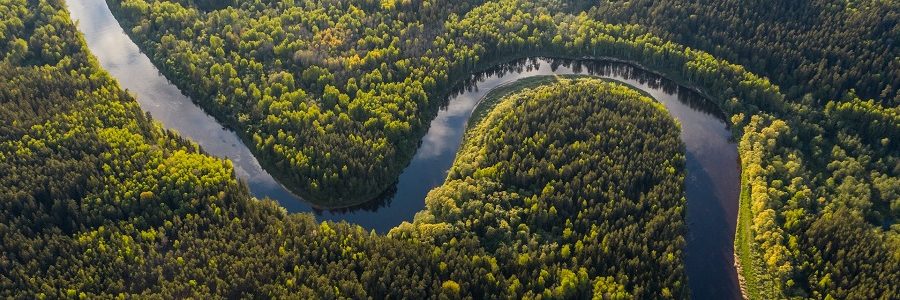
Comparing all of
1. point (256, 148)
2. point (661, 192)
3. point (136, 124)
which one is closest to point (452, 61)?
point (256, 148)

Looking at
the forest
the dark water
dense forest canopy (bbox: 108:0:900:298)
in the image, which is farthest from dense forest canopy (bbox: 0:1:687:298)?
dense forest canopy (bbox: 108:0:900:298)

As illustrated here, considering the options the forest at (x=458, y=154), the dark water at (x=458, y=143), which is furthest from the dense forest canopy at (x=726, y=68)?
the dark water at (x=458, y=143)

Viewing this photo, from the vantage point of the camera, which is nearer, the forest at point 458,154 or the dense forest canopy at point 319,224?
the dense forest canopy at point 319,224

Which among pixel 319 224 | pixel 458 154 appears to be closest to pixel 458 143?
pixel 458 154

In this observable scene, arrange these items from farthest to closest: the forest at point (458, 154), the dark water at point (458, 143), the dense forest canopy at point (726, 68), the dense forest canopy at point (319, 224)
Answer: the dark water at point (458, 143)
the dense forest canopy at point (726, 68)
the forest at point (458, 154)
the dense forest canopy at point (319, 224)

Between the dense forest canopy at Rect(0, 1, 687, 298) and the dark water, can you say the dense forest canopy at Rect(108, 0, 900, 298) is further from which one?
the dense forest canopy at Rect(0, 1, 687, 298)

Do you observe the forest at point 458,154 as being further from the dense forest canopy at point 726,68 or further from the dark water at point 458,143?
the dark water at point 458,143
